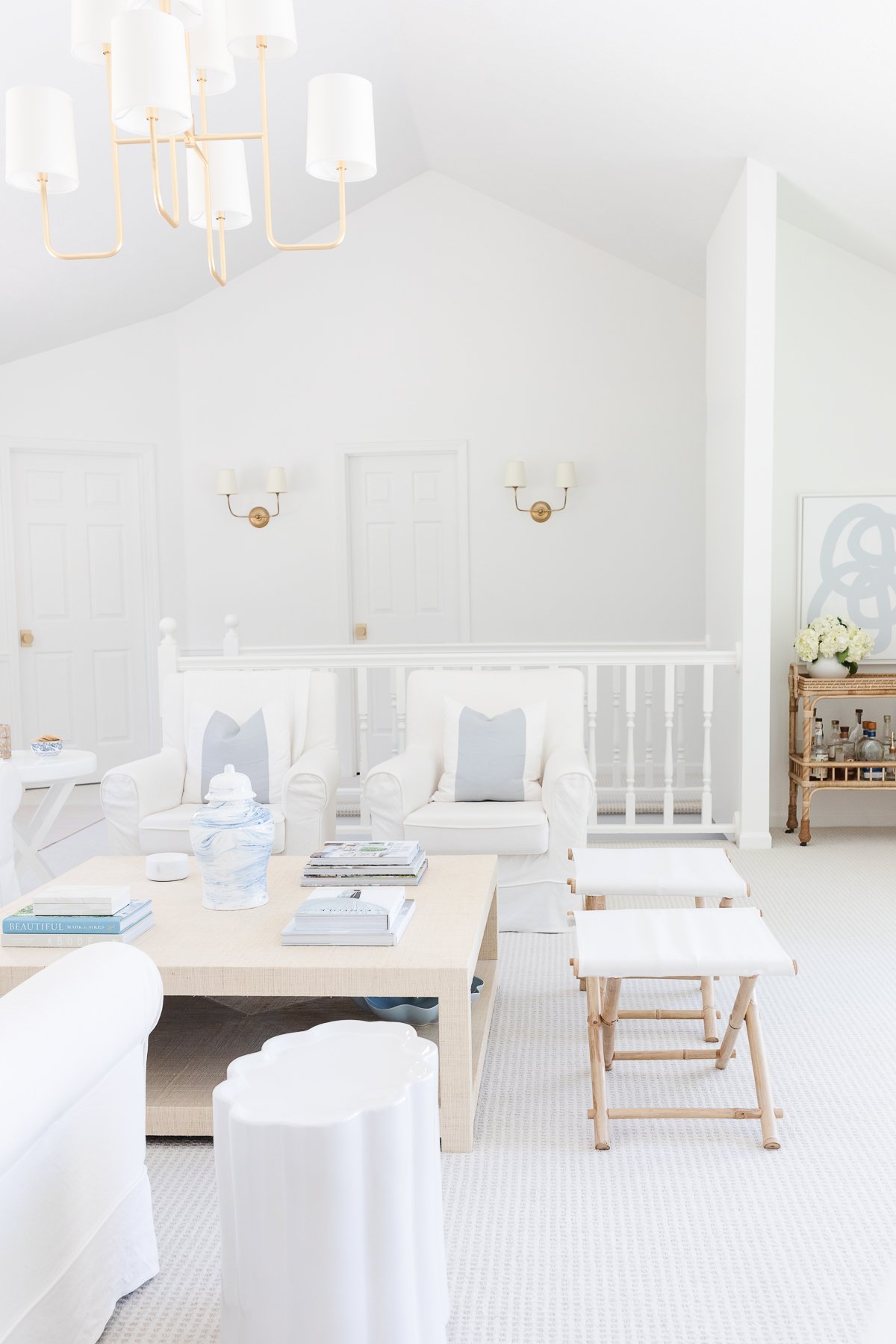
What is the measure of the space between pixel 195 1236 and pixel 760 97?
3931 mm

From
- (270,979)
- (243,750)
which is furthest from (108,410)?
(270,979)

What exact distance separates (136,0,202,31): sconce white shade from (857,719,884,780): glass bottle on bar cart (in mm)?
3765

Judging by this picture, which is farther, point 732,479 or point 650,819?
point 650,819

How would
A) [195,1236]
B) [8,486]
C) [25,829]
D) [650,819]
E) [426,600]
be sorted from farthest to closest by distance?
[426,600] < [8,486] < [650,819] < [25,829] < [195,1236]

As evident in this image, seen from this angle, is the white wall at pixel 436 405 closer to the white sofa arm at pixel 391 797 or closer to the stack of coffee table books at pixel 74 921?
the white sofa arm at pixel 391 797

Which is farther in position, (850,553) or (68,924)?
(850,553)

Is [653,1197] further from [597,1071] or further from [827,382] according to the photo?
[827,382]

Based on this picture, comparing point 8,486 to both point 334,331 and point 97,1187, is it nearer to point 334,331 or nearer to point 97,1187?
point 334,331

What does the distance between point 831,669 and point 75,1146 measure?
388cm

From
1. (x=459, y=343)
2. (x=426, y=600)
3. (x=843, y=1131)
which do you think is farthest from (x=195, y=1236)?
(x=459, y=343)

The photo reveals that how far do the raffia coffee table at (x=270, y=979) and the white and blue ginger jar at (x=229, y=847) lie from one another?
4 centimetres

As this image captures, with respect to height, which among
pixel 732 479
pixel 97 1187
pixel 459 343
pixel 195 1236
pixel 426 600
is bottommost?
pixel 195 1236

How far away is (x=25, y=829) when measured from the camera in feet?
16.5

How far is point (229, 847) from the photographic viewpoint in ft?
8.42
